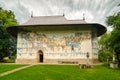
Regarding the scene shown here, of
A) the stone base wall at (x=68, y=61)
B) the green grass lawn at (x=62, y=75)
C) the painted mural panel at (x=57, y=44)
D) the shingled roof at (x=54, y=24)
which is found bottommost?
the green grass lawn at (x=62, y=75)

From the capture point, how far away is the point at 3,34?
34188mm

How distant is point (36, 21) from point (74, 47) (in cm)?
794

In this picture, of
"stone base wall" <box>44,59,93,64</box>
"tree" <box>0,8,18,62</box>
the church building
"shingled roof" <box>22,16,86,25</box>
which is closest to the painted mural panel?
the church building

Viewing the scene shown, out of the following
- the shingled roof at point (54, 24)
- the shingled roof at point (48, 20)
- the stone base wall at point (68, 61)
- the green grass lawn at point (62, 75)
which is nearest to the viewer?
the green grass lawn at point (62, 75)

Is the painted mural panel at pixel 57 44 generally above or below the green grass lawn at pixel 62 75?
above

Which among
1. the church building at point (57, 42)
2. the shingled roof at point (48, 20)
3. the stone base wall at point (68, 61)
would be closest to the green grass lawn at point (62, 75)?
the stone base wall at point (68, 61)

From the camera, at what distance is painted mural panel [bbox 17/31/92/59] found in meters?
26.4

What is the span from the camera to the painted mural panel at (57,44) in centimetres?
2641

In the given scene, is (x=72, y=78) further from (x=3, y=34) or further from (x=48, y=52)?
(x=3, y=34)

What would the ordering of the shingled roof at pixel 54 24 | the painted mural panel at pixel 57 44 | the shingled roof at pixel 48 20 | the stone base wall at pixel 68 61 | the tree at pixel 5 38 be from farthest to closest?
1. the tree at pixel 5 38
2. the shingled roof at pixel 48 20
3. the painted mural panel at pixel 57 44
4. the shingled roof at pixel 54 24
5. the stone base wall at pixel 68 61

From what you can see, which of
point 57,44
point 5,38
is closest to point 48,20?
point 57,44

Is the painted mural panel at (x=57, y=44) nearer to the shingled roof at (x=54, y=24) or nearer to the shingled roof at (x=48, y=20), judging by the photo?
the shingled roof at (x=54, y=24)

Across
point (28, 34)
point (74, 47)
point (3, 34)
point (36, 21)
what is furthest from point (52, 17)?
point (3, 34)

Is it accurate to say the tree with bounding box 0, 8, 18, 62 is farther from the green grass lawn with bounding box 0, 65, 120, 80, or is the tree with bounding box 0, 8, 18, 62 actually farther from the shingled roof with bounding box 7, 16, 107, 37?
the green grass lawn with bounding box 0, 65, 120, 80
